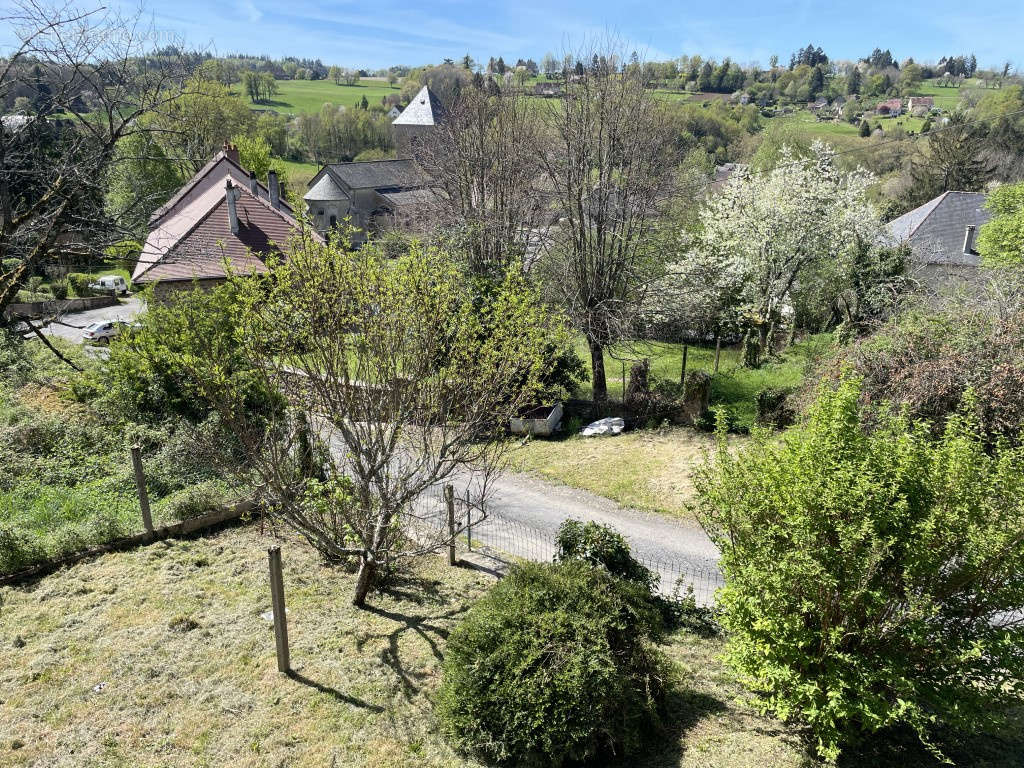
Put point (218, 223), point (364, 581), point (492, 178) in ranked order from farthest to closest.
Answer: point (218, 223) < point (492, 178) < point (364, 581)

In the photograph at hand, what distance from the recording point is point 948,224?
107ft

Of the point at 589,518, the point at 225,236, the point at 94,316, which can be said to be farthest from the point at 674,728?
the point at 94,316

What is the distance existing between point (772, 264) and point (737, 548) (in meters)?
19.9

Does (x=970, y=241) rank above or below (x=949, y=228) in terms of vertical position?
below

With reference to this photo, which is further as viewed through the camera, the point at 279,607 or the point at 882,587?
the point at 279,607

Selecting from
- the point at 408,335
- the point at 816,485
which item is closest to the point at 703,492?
the point at 816,485

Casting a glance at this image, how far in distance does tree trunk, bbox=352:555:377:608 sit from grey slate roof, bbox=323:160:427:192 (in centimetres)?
4748

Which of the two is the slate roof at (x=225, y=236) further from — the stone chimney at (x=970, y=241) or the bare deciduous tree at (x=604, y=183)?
the stone chimney at (x=970, y=241)

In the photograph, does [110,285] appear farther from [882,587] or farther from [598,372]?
[882,587]

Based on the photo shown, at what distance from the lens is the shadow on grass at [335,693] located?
6.14 metres

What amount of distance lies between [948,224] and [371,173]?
42.5 metres

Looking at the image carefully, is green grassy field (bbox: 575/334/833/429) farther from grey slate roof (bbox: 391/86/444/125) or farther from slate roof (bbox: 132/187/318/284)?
grey slate roof (bbox: 391/86/444/125)

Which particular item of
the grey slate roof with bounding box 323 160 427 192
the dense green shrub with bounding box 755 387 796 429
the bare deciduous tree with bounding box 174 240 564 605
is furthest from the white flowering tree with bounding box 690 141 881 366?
the grey slate roof with bounding box 323 160 427 192

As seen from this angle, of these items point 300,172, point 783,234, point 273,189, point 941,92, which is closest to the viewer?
point 783,234
